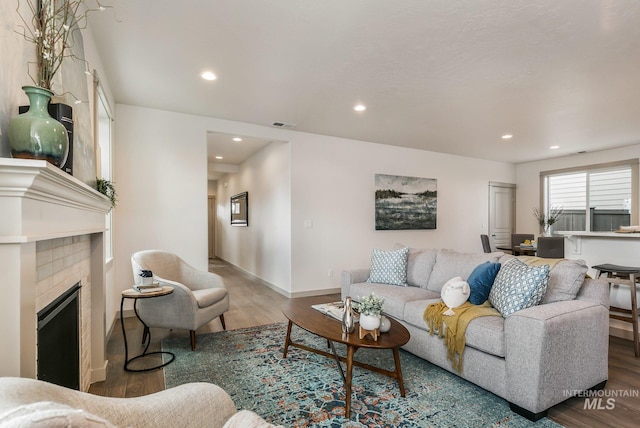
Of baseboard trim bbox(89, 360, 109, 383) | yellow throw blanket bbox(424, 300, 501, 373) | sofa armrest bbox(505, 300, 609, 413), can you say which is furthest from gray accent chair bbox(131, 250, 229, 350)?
sofa armrest bbox(505, 300, 609, 413)

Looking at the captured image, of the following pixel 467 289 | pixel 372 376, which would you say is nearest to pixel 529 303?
pixel 467 289

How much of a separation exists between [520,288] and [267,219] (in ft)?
14.3

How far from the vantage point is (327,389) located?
223 centimetres

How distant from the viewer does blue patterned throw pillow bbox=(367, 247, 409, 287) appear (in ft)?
11.6

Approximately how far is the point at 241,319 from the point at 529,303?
2.99m

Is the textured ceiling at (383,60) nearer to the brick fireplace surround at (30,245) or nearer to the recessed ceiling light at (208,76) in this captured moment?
the recessed ceiling light at (208,76)

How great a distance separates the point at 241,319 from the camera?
3859mm

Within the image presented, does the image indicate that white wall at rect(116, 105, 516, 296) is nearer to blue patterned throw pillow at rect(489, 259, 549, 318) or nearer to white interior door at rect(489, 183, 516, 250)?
white interior door at rect(489, 183, 516, 250)

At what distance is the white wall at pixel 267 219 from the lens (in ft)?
16.9

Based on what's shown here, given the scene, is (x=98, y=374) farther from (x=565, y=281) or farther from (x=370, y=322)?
(x=565, y=281)

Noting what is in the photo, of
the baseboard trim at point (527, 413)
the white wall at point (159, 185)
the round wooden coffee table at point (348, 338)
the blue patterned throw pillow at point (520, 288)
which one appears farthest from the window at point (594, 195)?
the white wall at point (159, 185)

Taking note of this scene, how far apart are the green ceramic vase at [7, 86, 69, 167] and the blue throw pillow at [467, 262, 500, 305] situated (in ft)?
9.02

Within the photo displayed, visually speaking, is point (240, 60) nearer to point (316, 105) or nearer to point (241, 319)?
point (316, 105)

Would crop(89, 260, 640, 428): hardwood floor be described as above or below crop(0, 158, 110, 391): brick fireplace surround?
below
